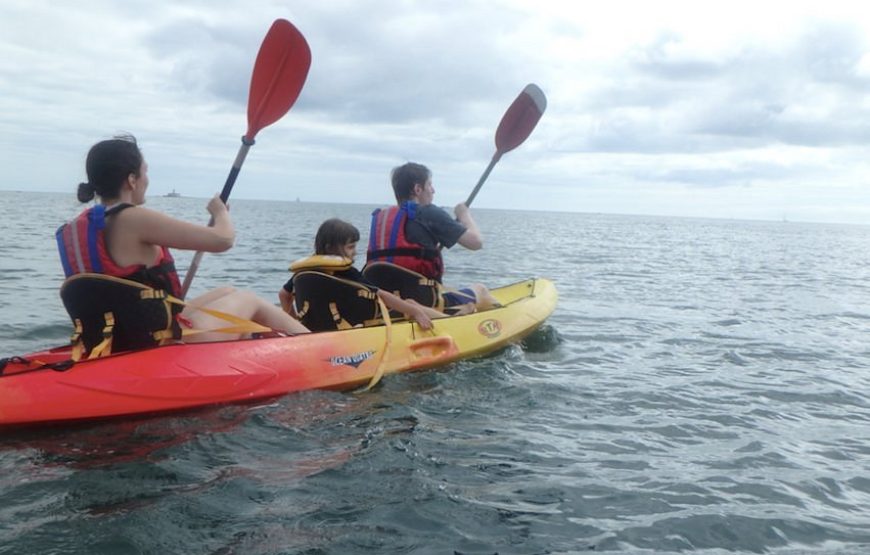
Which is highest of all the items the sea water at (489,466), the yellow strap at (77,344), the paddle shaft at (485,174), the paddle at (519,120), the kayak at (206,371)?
the paddle at (519,120)

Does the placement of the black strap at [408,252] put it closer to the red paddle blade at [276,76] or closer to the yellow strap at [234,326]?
the red paddle blade at [276,76]

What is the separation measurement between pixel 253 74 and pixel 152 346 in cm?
262

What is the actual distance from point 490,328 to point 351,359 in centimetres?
194

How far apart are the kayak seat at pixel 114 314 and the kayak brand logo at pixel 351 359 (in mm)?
1157

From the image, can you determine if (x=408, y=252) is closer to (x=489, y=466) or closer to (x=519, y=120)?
(x=489, y=466)

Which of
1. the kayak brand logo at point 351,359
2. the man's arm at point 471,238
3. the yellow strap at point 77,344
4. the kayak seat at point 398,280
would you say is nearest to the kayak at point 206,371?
the kayak brand logo at point 351,359

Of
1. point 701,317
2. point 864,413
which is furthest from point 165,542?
point 701,317

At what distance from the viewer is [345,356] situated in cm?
562

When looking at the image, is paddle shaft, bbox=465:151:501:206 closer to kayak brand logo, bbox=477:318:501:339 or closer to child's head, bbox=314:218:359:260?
kayak brand logo, bbox=477:318:501:339

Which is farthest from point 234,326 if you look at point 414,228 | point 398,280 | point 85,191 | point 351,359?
point 414,228

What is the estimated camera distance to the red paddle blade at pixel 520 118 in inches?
366

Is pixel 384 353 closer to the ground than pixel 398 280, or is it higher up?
closer to the ground

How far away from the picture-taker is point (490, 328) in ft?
23.7

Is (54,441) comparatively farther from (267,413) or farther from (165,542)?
(165,542)
